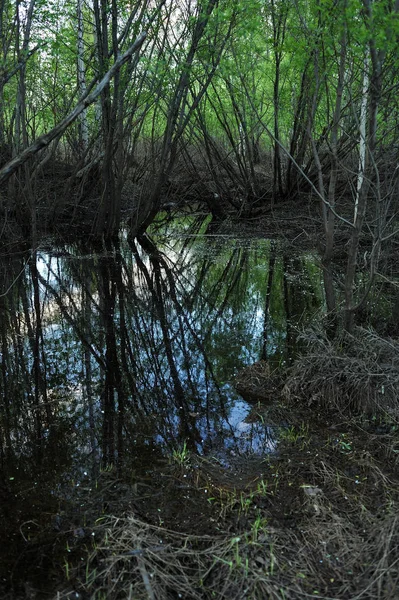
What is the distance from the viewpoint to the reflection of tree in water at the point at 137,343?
12.5ft

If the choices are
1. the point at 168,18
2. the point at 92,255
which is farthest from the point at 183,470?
the point at 168,18

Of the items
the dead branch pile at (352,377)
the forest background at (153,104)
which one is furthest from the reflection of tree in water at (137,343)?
the forest background at (153,104)

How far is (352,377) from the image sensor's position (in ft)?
13.0

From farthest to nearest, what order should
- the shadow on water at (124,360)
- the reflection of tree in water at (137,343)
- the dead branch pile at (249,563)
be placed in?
the reflection of tree in water at (137,343)
the shadow on water at (124,360)
the dead branch pile at (249,563)

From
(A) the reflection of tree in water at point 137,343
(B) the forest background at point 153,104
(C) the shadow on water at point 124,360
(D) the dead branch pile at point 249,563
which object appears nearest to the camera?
(D) the dead branch pile at point 249,563

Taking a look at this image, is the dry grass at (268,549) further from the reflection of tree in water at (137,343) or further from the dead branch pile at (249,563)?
the reflection of tree in water at (137,343)

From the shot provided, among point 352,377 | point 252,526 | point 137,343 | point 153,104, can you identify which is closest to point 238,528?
point 252,526

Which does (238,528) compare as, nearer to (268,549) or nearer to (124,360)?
(268,549)

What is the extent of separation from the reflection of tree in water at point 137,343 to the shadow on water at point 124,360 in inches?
0.7

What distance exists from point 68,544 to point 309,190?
1232 cm

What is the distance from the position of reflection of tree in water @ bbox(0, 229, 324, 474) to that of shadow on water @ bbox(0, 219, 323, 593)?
0.7 inches

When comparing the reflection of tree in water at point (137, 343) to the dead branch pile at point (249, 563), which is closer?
the dead branch pile at point (249, 563)

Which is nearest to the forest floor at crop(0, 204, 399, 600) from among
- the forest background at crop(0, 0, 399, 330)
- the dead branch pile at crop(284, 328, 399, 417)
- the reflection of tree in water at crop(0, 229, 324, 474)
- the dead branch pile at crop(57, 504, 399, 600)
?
the dead branch pile at crop(57, 504, 399, 600)

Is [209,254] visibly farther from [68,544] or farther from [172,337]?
[68,544]
